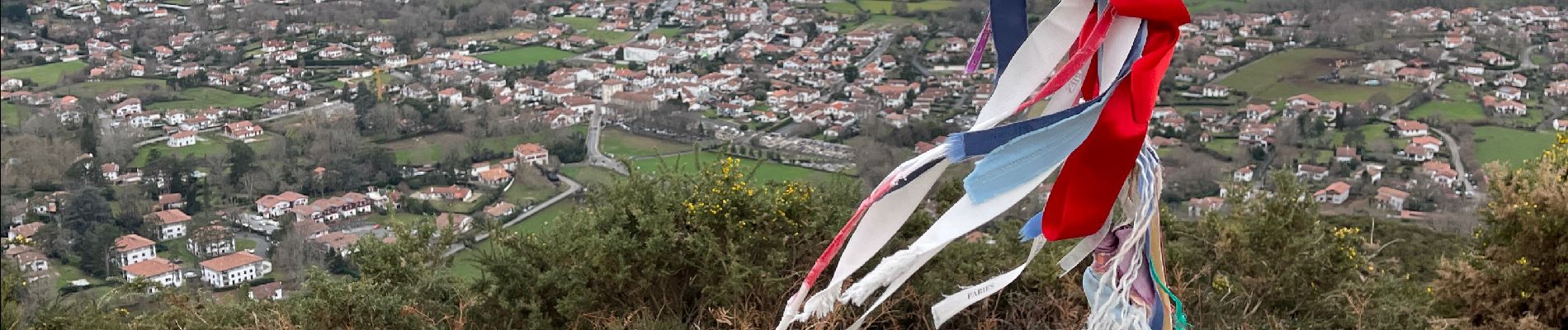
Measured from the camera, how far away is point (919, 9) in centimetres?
2489

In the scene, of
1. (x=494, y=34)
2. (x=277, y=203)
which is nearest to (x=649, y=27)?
(x=494, y=34)

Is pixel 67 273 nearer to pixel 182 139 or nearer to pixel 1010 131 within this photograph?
pixel 182 139

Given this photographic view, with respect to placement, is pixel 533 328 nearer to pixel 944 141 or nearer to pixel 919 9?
pixel 944 141

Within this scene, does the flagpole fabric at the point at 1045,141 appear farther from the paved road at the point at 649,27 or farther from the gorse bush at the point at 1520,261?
the paved road at the point at 649,27

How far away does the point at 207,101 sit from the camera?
1880cm

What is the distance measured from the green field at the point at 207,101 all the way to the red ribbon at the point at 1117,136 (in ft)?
58.2

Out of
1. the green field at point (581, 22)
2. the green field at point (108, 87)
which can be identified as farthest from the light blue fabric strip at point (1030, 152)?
the green field at point (581, 22)

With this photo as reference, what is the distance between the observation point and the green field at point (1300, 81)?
695 inches

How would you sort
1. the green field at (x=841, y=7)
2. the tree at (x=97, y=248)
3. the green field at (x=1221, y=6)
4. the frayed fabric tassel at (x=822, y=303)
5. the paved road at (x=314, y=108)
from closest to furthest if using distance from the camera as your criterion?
the frayed fabric tassel at (x=822, y=303)
the tree at (x=97, y=248)
the paved road at (x=314, y=108)
the green field at (x=1221, y=6)
the green field at (x=841, y=7)

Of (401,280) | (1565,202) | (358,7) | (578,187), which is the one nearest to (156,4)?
(358,7)

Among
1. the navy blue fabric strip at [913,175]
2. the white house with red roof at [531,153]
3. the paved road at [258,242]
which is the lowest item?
the white house with red roof at [531,153]

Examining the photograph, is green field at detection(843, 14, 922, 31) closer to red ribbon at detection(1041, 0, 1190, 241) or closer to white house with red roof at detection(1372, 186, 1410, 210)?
white house with red roof at detection(1372, 186, 1410, 210)

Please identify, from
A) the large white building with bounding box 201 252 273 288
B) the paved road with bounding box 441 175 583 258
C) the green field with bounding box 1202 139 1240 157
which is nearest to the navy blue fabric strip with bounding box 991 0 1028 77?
the large white building with bounding box 201 252 273 288

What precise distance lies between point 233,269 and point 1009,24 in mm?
9761
